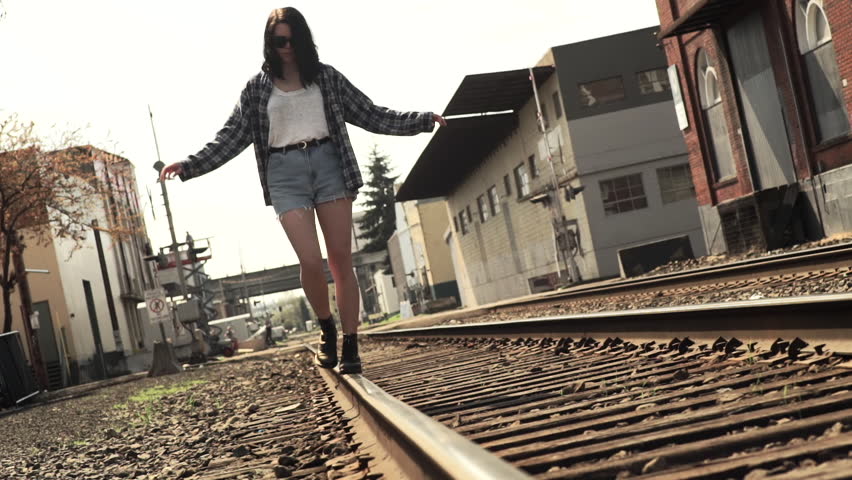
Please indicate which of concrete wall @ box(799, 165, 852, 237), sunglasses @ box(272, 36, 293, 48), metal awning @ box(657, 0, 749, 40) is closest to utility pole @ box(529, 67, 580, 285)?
metal awning @ box(657, 0, 749, 40)

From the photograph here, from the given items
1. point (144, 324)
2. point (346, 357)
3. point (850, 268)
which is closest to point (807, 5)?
point (850, 268)

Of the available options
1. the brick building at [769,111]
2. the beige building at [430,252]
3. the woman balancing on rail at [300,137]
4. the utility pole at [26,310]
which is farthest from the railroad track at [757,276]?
the beige building at [430,252]

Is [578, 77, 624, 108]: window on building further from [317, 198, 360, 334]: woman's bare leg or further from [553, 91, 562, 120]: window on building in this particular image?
[317, 198, 360, 334]: woman's bare leg

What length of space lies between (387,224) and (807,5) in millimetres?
76602

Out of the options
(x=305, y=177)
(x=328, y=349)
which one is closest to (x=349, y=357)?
(x=328, y=349)

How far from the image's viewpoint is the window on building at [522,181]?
123ft

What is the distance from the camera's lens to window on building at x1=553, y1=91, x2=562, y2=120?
32.2 meters

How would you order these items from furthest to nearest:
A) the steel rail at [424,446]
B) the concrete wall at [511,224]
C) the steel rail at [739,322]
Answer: the concrete wall at [511,224]
the steel rail at [739,322]
the steel rail at [424,446]

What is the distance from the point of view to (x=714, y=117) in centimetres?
2359

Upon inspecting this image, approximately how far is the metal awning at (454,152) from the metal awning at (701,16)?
38.0 feet

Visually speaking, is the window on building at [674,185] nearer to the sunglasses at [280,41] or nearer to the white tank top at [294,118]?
the white tank top at [294,118]

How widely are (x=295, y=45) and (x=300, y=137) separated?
0.52m

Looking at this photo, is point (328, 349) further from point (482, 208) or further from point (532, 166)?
point (482, 208)

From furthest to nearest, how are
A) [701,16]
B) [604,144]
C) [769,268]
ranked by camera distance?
1. [604,144]
2. [701,16]
3. [769,268]
